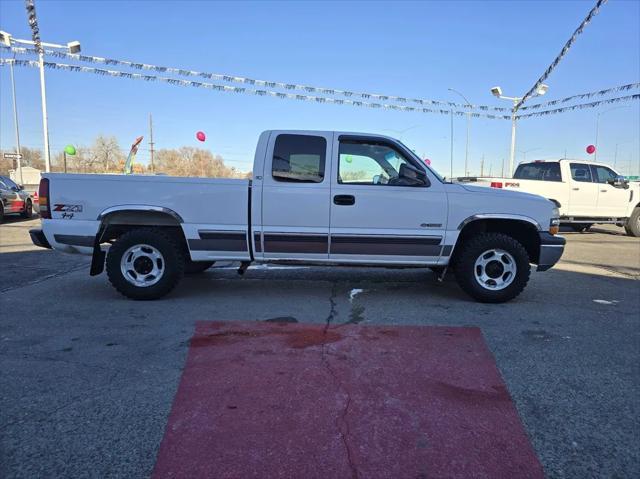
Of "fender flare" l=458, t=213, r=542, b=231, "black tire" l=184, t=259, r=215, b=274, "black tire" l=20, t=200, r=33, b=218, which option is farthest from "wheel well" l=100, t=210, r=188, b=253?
"black tire" l=20, t=200, r=33, b=218

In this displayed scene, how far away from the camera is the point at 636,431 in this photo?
2.82 meters

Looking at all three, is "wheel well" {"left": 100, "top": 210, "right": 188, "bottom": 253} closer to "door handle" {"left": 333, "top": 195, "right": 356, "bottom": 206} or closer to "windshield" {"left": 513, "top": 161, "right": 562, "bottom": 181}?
"door handle" {"left": 333, "top": 195, "right": 356, "bottom": 206}

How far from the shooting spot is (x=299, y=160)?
5547 mm

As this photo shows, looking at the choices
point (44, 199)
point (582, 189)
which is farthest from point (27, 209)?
point (582, 189)

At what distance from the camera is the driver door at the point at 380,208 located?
5.48 meters

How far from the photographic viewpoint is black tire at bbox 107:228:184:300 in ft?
18.0

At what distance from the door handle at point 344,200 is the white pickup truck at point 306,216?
1cm

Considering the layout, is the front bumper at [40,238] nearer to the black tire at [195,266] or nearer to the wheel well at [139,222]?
the wheel well at [139,222]

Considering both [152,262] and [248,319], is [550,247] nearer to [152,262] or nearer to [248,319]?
[248,319]

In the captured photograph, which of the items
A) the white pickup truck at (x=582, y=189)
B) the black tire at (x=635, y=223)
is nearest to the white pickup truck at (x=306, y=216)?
the white pickup truck at (x=582, y=189)

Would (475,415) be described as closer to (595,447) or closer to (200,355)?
(595,447)

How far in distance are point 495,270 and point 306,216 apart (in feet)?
8.06

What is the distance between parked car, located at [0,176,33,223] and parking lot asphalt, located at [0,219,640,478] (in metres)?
8.82

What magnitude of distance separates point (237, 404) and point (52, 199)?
151 inches
